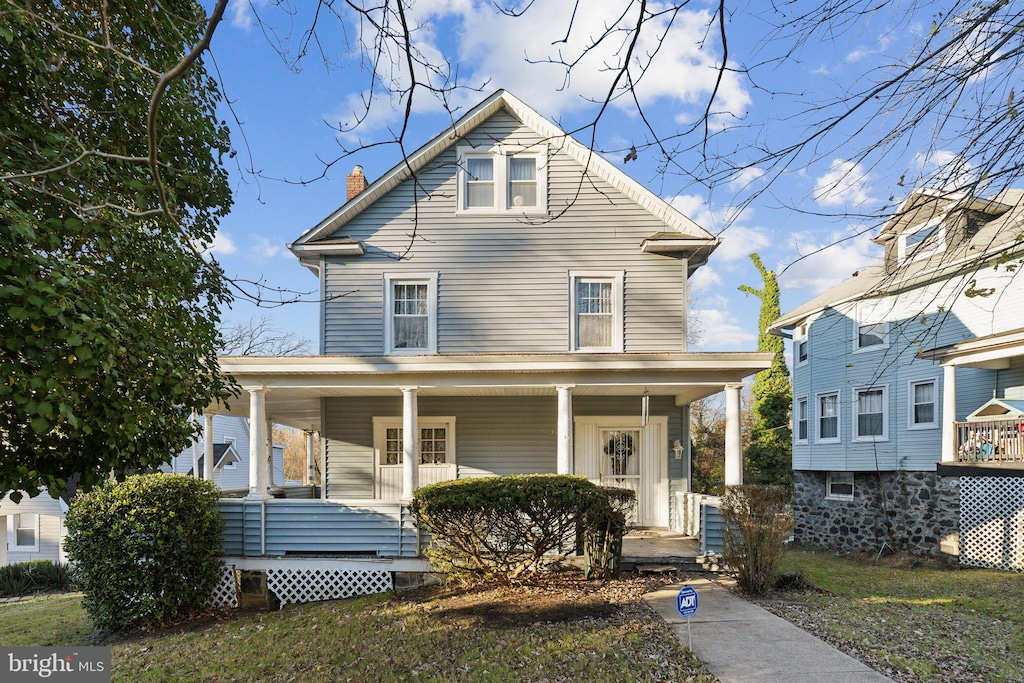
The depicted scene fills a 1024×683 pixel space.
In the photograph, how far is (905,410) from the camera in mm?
15680

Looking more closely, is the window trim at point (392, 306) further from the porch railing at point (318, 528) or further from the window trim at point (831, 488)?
the window trim at point (831, 488)

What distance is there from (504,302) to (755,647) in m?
7.15

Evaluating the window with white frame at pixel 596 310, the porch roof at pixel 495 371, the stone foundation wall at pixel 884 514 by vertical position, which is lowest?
the stone foundation wall at pixel 884 514

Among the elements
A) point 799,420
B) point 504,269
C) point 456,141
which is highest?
point 456,141

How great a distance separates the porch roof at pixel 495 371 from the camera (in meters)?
9.85

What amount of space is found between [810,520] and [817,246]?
17.7 metres

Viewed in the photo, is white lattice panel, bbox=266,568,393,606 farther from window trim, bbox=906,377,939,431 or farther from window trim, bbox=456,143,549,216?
window trim, bbox=906,377,939,431

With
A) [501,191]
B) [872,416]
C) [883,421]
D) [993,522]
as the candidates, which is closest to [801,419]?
[872,416]

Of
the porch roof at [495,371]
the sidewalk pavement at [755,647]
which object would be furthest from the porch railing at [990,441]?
the sidewalk pavement at [755,647]

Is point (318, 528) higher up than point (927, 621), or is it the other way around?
point (318, 528)

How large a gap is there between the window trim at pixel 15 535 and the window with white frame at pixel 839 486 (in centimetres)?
2379

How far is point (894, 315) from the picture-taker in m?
15.8

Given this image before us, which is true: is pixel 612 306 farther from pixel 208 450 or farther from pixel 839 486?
pixel 839 486

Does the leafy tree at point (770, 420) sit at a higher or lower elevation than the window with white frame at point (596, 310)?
lower
